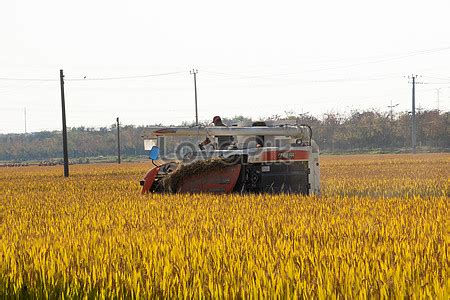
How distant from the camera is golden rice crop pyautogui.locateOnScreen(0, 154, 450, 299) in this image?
16.0 feet

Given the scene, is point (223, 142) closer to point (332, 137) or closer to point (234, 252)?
point (234, 252)

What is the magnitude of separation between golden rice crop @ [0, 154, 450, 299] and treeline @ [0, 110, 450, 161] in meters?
61.0

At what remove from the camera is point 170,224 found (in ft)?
30.5

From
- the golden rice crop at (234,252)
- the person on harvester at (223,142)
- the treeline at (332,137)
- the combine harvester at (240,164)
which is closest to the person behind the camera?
the golden rice crop at (234,252)

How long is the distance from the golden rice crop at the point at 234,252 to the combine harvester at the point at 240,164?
2474mm

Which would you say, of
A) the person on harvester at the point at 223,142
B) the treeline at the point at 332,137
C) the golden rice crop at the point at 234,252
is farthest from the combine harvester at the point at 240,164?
the treeline at the point at 332,137

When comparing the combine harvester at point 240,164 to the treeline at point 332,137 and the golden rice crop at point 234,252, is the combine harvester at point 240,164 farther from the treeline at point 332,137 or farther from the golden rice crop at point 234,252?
the treeline at point 332,137

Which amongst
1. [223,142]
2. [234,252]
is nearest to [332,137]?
[223,142]

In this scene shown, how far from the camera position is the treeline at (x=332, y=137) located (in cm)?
8300

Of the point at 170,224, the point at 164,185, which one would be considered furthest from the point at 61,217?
the point at 164,185

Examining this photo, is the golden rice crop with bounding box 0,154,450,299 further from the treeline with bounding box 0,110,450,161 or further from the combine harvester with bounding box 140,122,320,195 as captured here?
the treeline with bounding box 0,110,450,161

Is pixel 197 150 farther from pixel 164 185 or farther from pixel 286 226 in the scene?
pixel 286 226

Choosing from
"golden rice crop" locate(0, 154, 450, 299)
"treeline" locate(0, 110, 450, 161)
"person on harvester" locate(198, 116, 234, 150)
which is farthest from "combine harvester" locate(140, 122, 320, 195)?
"treeline" locate(0, 110, 450, 161)

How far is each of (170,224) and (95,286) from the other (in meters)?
4.08
